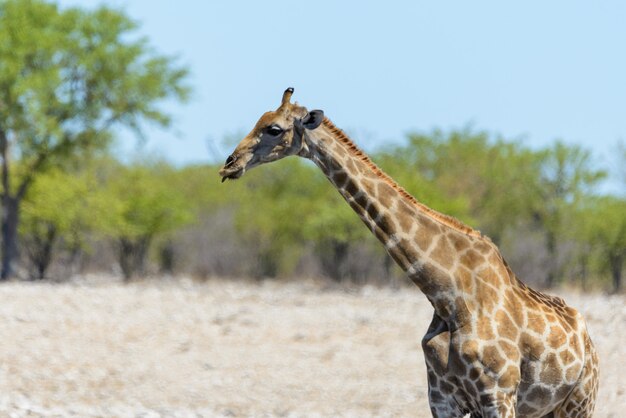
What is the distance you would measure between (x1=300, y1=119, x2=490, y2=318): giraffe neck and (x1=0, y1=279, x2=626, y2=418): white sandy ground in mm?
6354

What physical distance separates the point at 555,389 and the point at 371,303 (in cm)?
2032

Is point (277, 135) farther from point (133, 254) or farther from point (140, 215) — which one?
point (133, 254)

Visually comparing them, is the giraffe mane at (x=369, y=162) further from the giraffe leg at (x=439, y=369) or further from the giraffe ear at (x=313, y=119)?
the giraffe leg at (x=439, y=369)

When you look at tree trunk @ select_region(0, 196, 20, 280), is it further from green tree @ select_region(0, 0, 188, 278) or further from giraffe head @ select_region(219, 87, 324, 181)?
giraffe head @ select_region(219, 87, 324, 181)

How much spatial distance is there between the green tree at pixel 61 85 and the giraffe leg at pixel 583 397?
26.8m

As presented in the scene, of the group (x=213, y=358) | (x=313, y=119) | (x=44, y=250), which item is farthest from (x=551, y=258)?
(x=313, y=119)

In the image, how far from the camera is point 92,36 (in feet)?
111

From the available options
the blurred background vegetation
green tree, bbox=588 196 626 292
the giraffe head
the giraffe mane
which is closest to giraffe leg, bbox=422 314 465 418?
the giraffe mane

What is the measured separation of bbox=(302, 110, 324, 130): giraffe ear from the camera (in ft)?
20.9

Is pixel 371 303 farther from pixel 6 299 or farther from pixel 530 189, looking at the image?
pixel 530 189

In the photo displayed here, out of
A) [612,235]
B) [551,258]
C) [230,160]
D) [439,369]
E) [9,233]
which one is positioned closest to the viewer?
[230,160]

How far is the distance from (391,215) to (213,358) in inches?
402

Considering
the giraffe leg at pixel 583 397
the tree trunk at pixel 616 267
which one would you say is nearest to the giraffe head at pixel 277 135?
the giraffe leg at pixel 583 397

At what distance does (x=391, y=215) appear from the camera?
6547 millimetres
